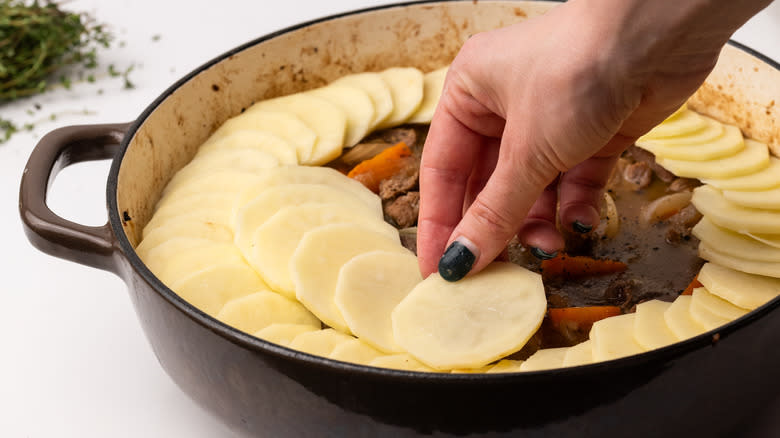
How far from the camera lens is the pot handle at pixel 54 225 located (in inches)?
105

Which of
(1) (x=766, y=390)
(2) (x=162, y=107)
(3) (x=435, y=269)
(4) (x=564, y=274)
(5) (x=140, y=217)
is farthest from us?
(2) (x=162, y=107)

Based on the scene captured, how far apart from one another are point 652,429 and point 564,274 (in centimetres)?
91

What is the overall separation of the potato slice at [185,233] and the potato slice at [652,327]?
1.58 m

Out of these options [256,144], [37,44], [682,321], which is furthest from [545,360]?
[37,44]

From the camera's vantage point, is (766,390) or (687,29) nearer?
(687,29)

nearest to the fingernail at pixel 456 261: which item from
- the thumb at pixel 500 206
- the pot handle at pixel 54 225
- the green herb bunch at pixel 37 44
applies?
the thumb at pixel 500 206

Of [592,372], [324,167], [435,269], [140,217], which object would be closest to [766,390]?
[592,372]

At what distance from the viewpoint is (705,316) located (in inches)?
101

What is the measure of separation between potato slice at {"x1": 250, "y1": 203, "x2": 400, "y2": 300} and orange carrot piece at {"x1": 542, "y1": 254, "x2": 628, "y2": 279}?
613mm

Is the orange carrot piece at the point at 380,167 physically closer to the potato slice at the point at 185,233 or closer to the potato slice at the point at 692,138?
the potato slice at the point at 185,233

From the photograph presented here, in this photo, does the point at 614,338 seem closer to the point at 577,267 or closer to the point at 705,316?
the point at 705,316

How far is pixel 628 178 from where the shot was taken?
3.63m

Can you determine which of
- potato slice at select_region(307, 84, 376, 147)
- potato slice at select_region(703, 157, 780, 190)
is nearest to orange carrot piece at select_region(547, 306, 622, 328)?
potato slice at select_region(703, 157, 780, 190)

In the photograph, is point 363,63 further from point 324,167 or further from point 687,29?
point 687,29
